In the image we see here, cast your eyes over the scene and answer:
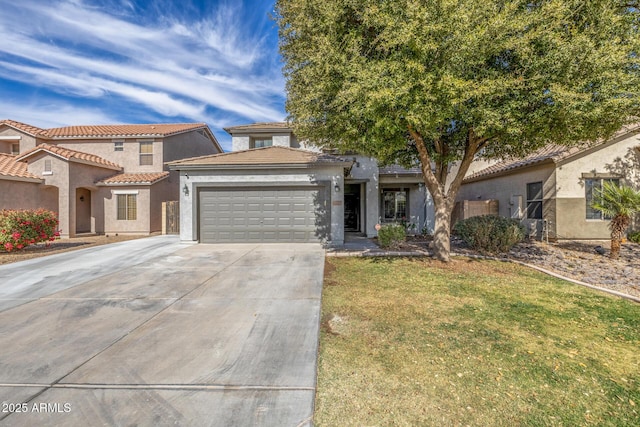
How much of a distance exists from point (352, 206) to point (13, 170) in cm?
1728

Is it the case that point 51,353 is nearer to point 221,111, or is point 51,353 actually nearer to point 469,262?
point 469,262

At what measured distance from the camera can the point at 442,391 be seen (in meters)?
2.82

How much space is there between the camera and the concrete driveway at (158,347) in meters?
2.57

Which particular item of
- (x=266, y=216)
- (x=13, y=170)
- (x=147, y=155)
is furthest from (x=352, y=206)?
(x=13, y=170)

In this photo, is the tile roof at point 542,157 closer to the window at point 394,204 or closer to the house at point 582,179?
the house at point 582,179

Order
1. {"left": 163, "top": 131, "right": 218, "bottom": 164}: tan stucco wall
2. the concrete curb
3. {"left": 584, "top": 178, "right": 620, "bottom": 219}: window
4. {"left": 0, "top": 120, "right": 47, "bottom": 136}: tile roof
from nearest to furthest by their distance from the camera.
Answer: the concrete curb → {"left": 584, "top": 178, "right": 620, "bottom": 219}: window → {"left": 0, "top": 120, "right": 47, "bottom": 136}: tile roof → {"left": 163, "top": 131, "right": 218, "bottom": 164}: tan stucco wall

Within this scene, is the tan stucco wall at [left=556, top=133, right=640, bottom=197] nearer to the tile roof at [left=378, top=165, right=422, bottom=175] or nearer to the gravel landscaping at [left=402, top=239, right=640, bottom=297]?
the gravel landscaping at [left=402, top=239, right=640, bottom=297]

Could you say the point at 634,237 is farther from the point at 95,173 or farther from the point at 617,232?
the point at 95,173

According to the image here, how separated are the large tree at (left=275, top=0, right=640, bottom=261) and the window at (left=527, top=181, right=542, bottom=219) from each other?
19.4 feet

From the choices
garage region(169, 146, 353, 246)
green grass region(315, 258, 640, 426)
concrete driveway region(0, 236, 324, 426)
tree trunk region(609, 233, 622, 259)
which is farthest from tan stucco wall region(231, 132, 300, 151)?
tree trunk region(609, 233, 622, 259)

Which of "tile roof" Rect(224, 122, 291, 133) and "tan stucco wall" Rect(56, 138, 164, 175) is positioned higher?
"tile roof" Rect(224, 122, 291, 133)

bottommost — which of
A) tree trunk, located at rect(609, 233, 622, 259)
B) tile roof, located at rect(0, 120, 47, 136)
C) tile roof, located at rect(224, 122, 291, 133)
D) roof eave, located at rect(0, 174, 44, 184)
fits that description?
tree trunk, located at rect(609, 233, 622, 259)

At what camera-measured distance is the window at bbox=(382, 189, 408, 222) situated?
16094 millimetres

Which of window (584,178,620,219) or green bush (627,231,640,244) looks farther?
window (584,178,620,219)
